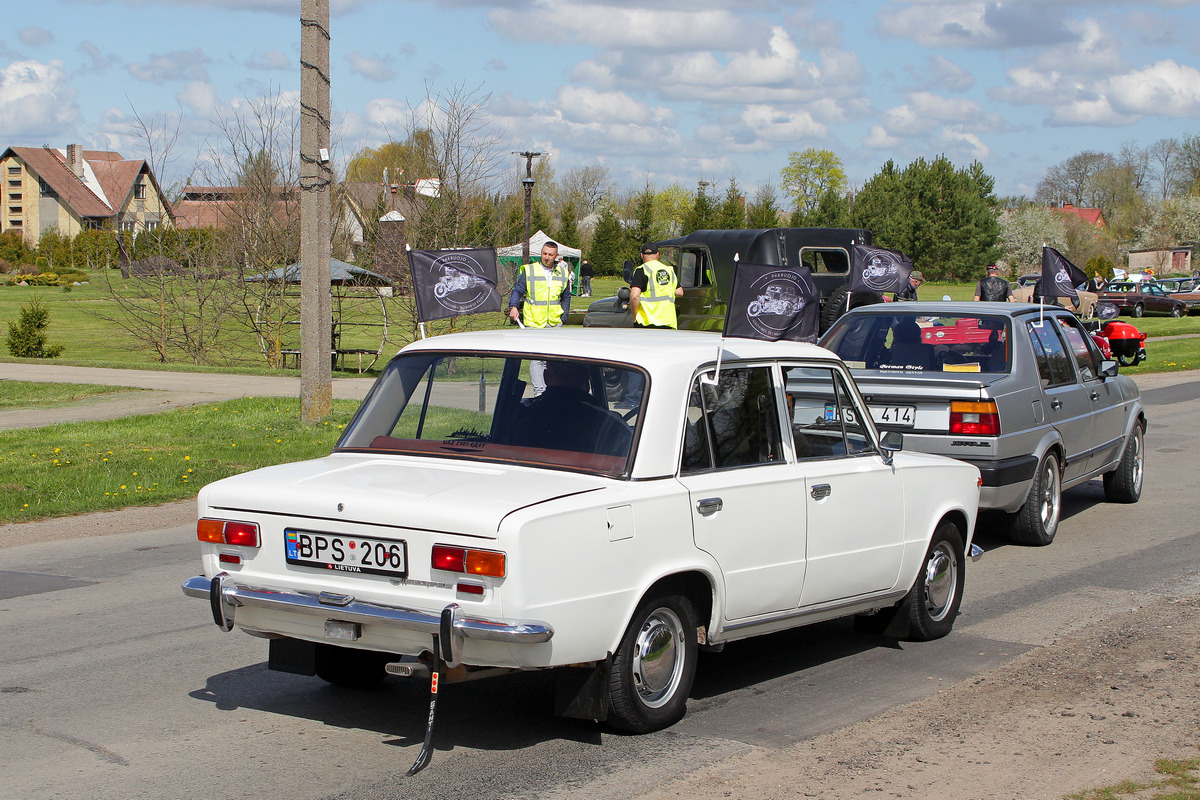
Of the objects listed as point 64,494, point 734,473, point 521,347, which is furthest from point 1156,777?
point 64,494

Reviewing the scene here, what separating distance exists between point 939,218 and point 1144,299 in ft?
78.8

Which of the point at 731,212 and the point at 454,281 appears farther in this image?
the point at 731,212

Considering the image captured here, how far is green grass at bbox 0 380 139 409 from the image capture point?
59.2ft

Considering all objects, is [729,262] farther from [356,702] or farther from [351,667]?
[356,702]

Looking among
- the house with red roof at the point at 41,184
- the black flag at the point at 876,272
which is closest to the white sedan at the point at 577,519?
the black flag at the point at 876,272

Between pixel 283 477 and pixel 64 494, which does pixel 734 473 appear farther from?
pixel 64 494

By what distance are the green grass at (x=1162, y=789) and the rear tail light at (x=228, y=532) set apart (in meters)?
3.13

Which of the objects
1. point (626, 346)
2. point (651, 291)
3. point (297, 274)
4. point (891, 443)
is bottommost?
point (891, 443)

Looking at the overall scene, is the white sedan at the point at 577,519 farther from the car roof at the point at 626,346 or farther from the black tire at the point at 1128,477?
the black tire at the point at 1128,477

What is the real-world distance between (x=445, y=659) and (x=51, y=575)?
16.1 feet

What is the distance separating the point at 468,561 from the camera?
419 cm

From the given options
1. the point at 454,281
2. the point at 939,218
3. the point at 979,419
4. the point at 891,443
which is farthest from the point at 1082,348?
the point at 939,218

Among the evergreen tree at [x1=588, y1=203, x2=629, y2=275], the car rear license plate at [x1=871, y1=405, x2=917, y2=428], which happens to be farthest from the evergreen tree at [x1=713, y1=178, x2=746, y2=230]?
the car rear license plate at [x1=871, y1=405, x2=917, y2=428]

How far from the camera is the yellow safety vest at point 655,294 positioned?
53.0 ft
